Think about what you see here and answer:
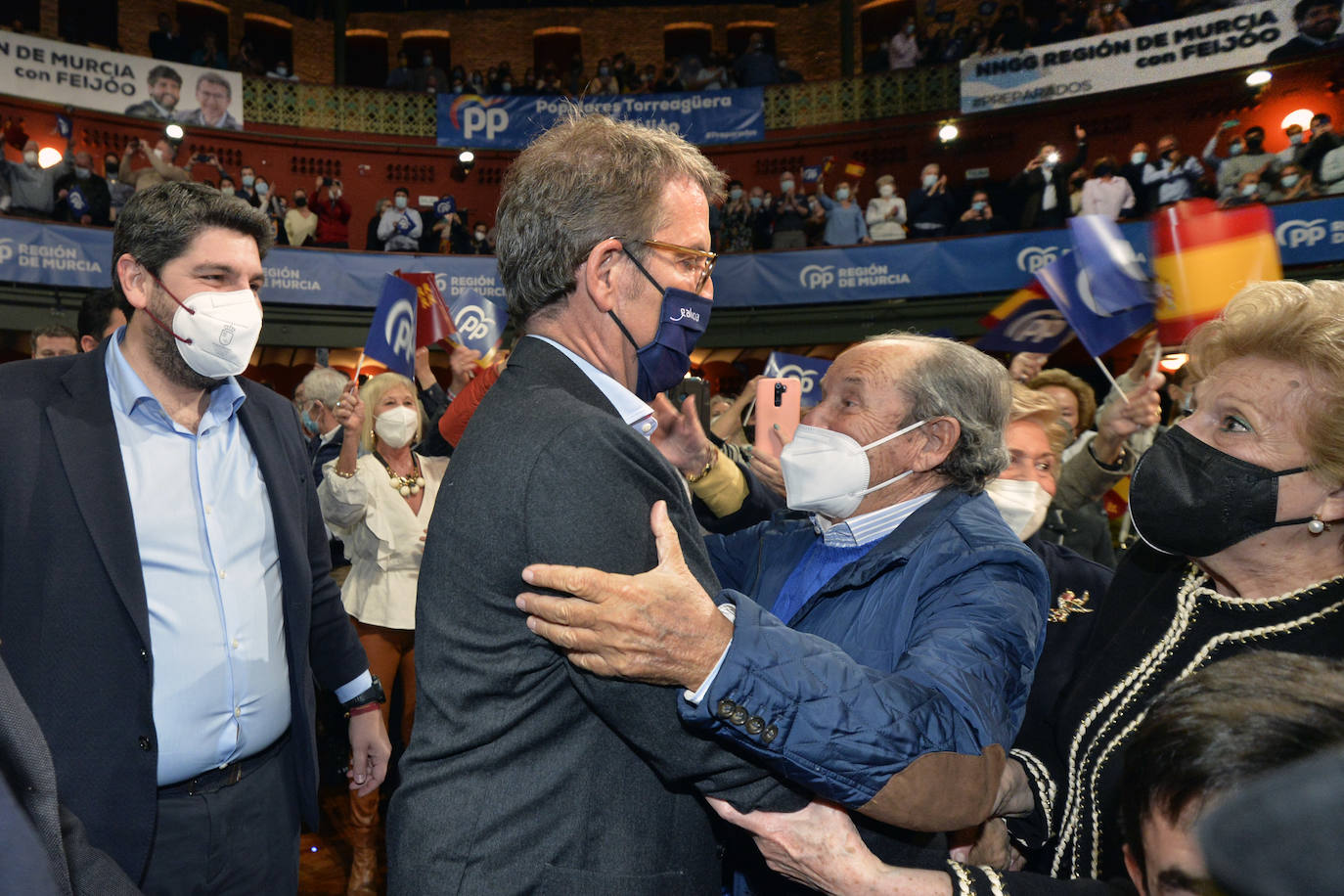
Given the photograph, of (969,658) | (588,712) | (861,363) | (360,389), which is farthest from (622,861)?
(360,389)

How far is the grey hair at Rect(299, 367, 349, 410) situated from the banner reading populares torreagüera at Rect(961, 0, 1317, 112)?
13.2m

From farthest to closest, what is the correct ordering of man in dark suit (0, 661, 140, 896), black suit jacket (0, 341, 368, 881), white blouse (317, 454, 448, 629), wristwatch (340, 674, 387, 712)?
1. white blouse (317, 454, 448, 629)
2. wristwatch (340, 674, 387, 712)
3. black suit jacket (0, 341, 368, 881)
4. man in dark suit (0, 661, 140, 896)

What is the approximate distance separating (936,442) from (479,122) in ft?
58.1

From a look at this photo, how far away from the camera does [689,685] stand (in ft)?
3.63

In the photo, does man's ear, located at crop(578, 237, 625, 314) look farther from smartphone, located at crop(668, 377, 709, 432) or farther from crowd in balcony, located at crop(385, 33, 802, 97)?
crowd in balcony, located at crop(385, 33, 802, 97)

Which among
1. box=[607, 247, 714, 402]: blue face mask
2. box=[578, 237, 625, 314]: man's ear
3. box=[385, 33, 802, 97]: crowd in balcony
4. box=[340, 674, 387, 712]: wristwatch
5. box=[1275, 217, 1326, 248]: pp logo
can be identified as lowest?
box=[340, 674, 387, 712]: wristwatch

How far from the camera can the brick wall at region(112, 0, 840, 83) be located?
66.6 ft

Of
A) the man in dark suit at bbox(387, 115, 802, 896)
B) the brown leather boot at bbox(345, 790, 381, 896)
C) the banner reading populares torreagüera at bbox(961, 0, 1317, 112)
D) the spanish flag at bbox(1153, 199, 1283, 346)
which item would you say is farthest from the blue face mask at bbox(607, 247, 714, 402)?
the banner reading populares torreagüera at bbox(961, 0, 1317, 112)

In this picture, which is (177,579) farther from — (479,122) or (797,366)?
(479,122)

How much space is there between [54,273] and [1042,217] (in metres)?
13.4

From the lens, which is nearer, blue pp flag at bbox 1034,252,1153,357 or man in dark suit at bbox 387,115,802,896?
man in dark suit at bbox 387,115,802,896

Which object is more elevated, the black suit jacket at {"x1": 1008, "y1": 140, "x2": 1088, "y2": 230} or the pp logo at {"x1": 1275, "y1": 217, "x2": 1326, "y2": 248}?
the black suit jacket at {"x1": 1008, "y1": 140, "x2": 1088, "y2": 230}

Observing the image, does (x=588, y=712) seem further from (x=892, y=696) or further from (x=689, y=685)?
(x=892, y=696)

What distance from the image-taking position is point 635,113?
17453mm
